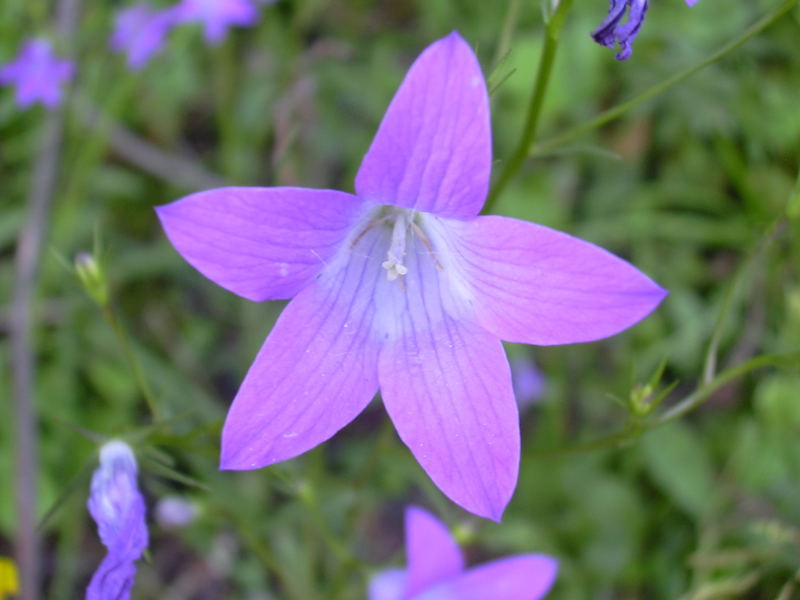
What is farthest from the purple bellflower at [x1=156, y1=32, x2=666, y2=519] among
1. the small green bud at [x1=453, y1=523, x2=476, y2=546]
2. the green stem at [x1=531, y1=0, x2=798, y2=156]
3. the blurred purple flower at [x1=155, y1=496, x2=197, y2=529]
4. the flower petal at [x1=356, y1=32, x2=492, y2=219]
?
the blurred purple flower at [x1=155, y1=496, x2=197, y2=529]

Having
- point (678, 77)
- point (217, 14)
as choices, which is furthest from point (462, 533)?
point (217, 14)

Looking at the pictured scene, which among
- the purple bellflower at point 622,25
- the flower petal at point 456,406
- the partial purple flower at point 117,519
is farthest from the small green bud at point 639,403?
the partial purple flower at point 117,519

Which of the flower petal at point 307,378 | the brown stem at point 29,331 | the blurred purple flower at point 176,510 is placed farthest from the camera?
the blurred purple flower at point 176,510

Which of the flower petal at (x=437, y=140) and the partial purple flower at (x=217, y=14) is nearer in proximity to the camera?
the flower petal at (x=437, y=140)

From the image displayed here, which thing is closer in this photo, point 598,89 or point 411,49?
point 598,89

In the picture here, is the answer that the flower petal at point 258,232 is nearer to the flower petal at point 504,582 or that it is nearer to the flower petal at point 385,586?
the flower petal at point 504,582

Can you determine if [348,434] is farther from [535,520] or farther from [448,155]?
[448,155]

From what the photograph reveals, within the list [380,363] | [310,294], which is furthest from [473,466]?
[310,294]
